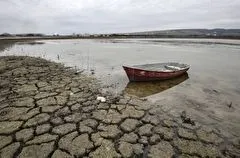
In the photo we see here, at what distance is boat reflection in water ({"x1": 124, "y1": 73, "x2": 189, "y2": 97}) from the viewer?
26.5 feet

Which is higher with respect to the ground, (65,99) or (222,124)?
(65,99)

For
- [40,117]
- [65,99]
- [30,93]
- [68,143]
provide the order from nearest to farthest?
1. [68,143]
2. [40,117]
3. [65,99]
4. [30,93]

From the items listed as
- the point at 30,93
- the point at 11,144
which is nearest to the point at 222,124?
the point at 11,144

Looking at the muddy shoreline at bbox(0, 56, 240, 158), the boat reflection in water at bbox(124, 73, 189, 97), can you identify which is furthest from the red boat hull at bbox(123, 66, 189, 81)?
the muddy shoreline at bbox(0, 56, 240, 158)

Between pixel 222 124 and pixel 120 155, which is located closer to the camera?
pixel 120 155

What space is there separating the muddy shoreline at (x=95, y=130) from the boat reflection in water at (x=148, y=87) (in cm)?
134

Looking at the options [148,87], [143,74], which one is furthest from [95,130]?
[143,74]

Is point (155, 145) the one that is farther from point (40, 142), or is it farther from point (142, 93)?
point (142, 93)

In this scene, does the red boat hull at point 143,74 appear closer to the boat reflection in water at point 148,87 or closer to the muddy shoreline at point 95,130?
the boat reflection in water at point 148,87

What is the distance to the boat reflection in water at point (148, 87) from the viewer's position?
8.08 m

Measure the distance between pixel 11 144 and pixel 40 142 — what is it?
588mm

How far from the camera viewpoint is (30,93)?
676 centimetres

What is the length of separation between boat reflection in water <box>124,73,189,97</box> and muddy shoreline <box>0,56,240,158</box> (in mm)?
1344

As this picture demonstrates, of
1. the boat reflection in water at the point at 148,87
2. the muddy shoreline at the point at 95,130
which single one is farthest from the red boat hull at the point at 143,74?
the muddy shoreline at the point at 95,130
